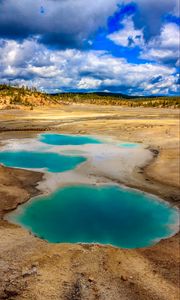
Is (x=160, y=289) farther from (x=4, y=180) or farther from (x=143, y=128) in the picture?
(x=143, y=128)

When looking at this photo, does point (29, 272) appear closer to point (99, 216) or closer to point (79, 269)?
point (79, 269)

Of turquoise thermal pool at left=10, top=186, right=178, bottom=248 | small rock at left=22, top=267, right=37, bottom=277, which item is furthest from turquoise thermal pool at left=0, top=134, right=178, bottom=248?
small rock at left=22, top=267, right=37, bottom=277

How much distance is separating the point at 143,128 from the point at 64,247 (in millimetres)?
38144

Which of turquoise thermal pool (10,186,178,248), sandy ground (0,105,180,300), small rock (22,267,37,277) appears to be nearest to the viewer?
sandy ground (0,105,180,300)

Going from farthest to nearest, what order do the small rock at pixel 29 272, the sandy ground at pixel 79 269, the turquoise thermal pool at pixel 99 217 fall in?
1. the turquoise thermal pool at pixel 99 217
2. the small rock at pixel 29 272
3. the sandy ground at pixel 79 269

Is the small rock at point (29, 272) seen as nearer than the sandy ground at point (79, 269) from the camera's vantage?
No

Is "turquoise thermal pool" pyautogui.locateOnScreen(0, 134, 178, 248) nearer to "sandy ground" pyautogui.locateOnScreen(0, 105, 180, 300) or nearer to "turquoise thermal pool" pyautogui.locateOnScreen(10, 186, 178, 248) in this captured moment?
"turquoise thermal pool" pyautogui.locateOnScreen(10, 186, 178, 248)

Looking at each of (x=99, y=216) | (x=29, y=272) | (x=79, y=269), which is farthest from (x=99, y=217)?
(x=29, y=272)

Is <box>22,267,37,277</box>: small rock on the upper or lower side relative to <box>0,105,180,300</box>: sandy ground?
upper

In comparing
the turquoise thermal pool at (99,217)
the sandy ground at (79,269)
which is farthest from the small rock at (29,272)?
the turquoise thermal pool at (99,217)

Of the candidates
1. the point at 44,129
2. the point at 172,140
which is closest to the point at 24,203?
the point at 172,140

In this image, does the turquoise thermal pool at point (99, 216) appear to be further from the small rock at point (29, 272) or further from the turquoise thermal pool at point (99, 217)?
the small rock at point (29, 272)

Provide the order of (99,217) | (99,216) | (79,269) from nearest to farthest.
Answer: (79,269), (99,217), (99,216)

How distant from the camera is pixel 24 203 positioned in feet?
67.9
